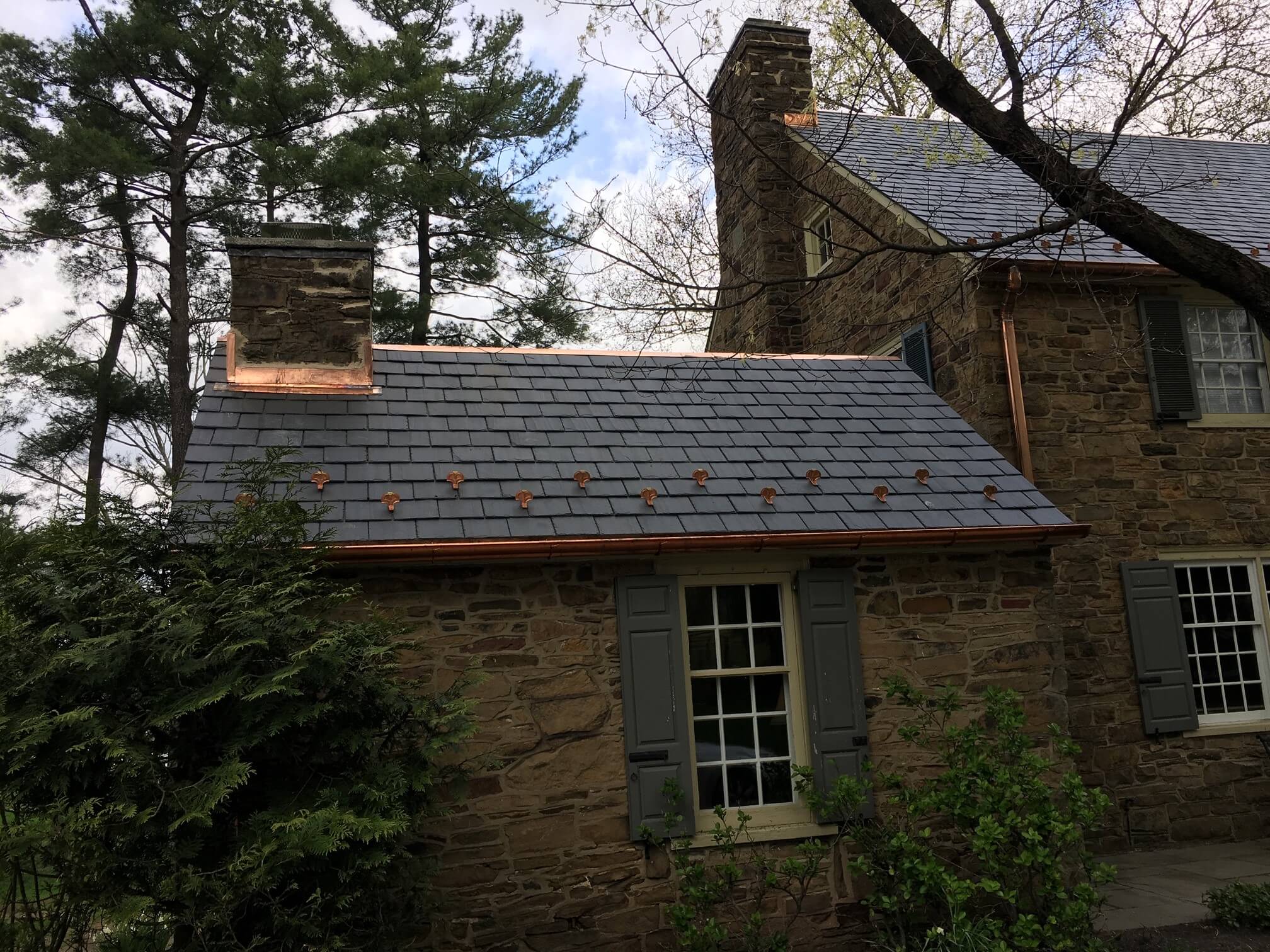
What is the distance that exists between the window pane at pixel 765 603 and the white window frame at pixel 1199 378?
5.36 metres

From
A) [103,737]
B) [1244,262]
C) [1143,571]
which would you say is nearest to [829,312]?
[1143,571]

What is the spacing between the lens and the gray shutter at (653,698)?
6.16 meters

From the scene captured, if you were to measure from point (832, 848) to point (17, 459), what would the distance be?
1596 centimetres

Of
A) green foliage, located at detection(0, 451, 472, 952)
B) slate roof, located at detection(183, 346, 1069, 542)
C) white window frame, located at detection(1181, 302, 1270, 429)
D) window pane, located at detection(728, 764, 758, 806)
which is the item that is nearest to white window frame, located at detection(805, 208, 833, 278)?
white window frame, located at detection(1181, 302, 1270, 429)

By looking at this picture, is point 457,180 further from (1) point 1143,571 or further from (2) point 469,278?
(1) point 1143,571

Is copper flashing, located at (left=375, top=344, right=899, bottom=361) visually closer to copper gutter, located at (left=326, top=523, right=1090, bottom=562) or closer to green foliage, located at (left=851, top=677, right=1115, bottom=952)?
copper gutter, located at (left=326, top=523, right=1090, bottom=562)

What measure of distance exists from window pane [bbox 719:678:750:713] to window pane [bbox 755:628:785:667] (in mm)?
179

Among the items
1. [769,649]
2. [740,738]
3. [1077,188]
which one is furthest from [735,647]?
[1077,188]

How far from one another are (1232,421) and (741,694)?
20.7 ft

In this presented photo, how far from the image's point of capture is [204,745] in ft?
16.6

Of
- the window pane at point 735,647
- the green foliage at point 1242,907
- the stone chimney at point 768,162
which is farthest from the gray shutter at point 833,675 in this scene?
the stone chimney at point 768,162

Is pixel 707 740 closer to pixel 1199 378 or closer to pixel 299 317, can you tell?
pixel 299 317

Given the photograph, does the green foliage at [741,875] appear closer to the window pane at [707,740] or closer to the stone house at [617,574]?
the stone house at [617,574]

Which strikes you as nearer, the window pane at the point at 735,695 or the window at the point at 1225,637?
the window pane at the point at 735,695
